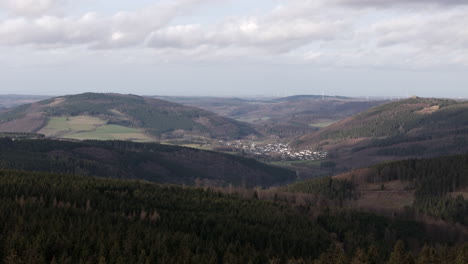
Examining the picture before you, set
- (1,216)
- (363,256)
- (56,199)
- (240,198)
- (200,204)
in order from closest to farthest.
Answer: (363,256), (1,216), (56,199), (200,204), (240,198)

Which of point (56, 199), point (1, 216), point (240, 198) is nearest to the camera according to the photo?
point (1, 216)

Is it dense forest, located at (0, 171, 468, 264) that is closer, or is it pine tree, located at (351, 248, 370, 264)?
pine tree, located at (351, 248, 370, 264)

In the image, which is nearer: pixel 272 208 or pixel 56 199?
pixel 56 199

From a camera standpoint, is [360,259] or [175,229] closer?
[360,259]

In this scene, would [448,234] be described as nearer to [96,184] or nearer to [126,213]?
[126,213]

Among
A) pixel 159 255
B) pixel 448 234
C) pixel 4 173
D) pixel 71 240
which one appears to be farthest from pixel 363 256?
pixel 4 173

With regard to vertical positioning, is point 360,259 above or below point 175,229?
above

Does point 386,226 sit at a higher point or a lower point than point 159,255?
lower

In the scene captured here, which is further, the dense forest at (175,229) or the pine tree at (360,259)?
the dense forest at (175,229)
